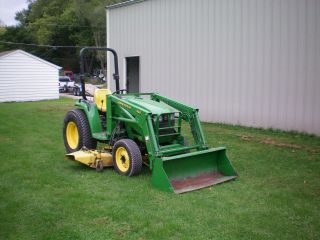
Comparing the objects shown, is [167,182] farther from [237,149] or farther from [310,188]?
[237,149]

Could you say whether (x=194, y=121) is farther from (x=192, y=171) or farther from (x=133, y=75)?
(x=133, y=75)

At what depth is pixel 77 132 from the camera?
808 centimetres

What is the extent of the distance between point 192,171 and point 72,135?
2999 millimetres

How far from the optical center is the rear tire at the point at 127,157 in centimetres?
649

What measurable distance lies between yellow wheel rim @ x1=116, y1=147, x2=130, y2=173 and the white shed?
20.1m

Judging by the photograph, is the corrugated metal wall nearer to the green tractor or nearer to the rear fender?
the green tractor

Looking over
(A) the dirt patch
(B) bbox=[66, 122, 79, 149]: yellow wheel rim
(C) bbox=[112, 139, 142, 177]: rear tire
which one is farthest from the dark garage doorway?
(C) bbox=[112, 139, 142, 177]: rear tire

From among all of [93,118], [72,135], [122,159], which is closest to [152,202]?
[122,159]

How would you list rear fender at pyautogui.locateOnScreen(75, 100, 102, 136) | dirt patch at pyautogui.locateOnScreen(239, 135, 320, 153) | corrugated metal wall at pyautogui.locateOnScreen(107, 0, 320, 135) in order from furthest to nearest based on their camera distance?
1. corrugated metal wall at pyautogui.locateOnScreen(107, 0, 320, 135)
2. dirt patch at pyautogui.locateOnScreen(239, 135, 320, 153)
3. rear fender at pyautogui.locateOnScreen(75, 100, 102, 136)

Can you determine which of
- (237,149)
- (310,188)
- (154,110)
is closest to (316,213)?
(310,188)

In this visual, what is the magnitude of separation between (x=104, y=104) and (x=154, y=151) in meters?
1.87

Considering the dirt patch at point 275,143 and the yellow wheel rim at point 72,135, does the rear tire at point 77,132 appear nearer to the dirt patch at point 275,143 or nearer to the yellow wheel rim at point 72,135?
the yellow wheel rim at point 72,135

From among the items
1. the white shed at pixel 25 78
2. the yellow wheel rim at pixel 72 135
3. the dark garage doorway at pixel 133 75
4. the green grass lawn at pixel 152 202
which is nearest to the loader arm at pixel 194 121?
the green grass lawn at pixel 152 202

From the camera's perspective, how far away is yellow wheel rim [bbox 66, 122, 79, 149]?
8.26 metres
